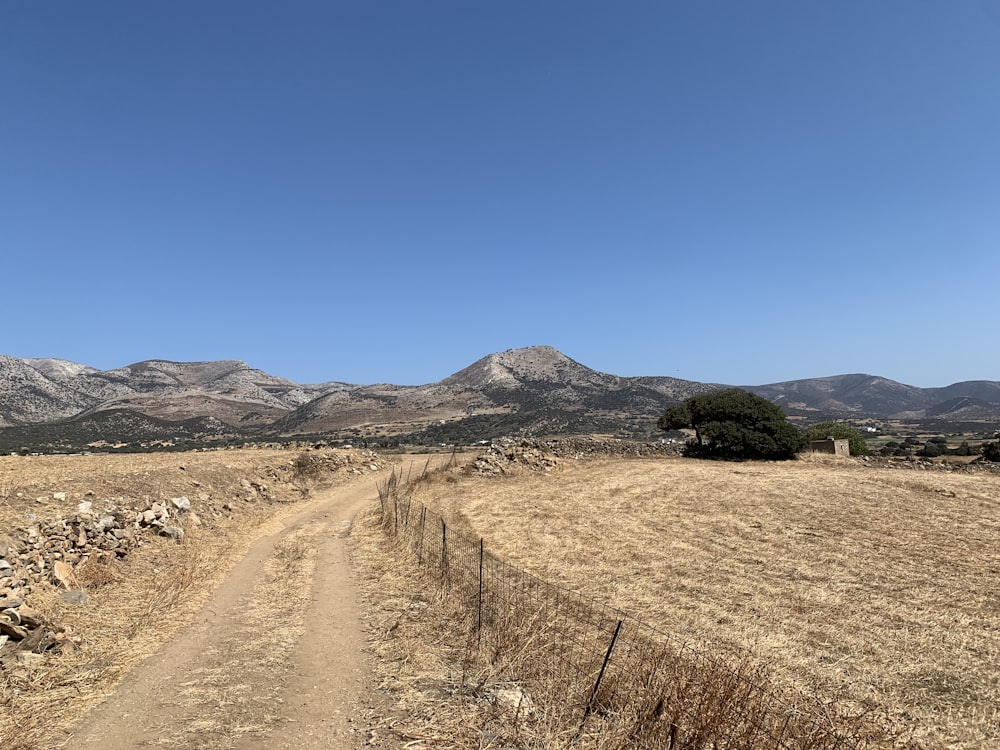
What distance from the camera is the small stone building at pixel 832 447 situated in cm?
4609

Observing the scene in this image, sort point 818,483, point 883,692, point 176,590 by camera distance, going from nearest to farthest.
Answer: point 883,692, point 176,590, point 818,483

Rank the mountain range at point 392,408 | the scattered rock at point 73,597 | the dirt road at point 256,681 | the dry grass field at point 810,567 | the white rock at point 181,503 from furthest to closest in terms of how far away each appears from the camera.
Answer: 1. the mountain range at point 392,408
2. the white rock at point 181,503
3. the scattered rock at point 73,597
4. the dry grass field at point 810,567
5. the dirt road at point 256,681

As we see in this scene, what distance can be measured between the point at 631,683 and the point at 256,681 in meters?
5.84

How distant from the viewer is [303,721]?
24.9ft

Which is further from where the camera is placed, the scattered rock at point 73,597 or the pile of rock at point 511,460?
the pile of rock at point 511,460

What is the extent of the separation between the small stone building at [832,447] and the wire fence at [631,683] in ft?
135

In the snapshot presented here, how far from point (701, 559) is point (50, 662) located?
1641cm

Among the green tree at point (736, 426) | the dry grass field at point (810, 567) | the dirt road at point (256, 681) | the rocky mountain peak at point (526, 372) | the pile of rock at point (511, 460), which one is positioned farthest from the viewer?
the rocky mountain peak at point (526, 372)

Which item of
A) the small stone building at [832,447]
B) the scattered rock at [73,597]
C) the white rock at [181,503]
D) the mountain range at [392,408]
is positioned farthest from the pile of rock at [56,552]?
the mountain range at [392,408]

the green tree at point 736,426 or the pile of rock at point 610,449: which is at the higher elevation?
the green tree at point 736,426

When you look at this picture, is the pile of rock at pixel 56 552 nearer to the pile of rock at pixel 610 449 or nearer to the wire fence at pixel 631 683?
the wire fence at pixel 631 683

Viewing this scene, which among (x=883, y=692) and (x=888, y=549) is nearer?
Answer: (x=883, y=692)

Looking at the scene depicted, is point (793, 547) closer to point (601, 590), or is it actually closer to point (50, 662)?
point (601, 590)

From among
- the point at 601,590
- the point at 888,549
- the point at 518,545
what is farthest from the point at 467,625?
the point at 888,549
